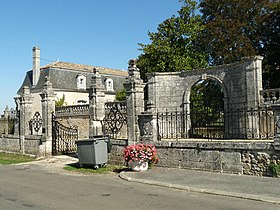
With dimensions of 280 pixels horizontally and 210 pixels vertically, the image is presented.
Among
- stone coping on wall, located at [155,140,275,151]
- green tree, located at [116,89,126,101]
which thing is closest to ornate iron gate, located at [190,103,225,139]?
stone coping on wall, located at [155,140,275,151]

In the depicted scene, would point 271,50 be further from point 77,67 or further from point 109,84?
point 77,67

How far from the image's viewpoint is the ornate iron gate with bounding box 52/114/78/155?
16.6 metres

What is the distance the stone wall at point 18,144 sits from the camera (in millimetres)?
16953

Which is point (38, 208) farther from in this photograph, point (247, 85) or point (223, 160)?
point (247, 85)

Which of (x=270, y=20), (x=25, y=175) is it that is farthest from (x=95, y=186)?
(x=270, y=20)

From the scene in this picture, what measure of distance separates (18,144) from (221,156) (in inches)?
498

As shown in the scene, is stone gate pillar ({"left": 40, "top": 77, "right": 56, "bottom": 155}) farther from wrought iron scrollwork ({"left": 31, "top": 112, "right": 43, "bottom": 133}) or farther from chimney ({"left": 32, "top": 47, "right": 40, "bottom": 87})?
chimney ({"left": 32, "top": 47, "right": 40, "bottom": 87})

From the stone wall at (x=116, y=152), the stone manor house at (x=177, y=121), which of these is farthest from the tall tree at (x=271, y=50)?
the stone wall at (x=116, y=152)

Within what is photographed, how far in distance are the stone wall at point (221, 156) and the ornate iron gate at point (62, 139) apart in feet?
23.4

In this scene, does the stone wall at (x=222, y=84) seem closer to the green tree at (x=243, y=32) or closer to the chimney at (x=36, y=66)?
the green tree at (x=243, y=32)

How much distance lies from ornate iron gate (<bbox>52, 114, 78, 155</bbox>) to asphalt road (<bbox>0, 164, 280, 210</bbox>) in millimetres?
5918

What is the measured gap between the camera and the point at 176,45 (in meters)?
26.0

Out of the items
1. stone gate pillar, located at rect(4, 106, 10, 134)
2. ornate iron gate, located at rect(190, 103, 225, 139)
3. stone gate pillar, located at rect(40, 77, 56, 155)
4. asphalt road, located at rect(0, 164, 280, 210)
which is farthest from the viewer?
stone gate pillar, located at rect(4, 106, 10, 134)

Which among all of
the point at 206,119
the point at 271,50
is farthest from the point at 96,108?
the point at 271,50
